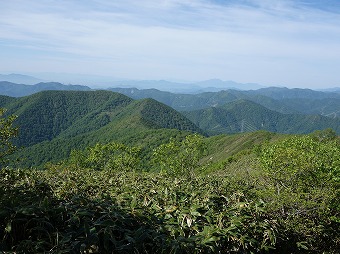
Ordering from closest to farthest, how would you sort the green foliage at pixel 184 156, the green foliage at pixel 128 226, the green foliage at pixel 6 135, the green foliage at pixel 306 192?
the green foliage at pixel 128 226, the green foliage at pixel 306 192, the green foliage at pixel 6 135, the green foliage at pixel 184 156

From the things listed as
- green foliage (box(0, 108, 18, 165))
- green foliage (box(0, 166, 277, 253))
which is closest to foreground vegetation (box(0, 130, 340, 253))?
green foliage (box(0, 166, 277, 253))

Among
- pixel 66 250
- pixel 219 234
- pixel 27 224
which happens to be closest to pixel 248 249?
pixel 219 234

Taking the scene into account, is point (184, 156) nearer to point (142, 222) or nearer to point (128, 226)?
point (142, 222)

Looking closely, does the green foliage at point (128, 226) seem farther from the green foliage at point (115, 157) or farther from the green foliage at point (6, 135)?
the green foliage at point (115, 157)

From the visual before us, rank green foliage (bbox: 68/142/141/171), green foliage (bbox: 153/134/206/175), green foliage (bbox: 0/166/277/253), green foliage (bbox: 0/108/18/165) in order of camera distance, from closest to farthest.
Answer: green foliage (bbox: 0/166/277/253) < green foliage (bbox: 0/108/18/165) < green foliage (bbox: 153/134/206/175) < green foliage (bbox: 68/142/141/171)

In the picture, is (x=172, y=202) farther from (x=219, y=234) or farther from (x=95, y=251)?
(x=95, y=251)

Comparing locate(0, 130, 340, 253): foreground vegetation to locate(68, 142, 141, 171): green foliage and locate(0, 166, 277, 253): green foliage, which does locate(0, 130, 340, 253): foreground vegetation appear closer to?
locate(0, 166, 277, 253): green foliage

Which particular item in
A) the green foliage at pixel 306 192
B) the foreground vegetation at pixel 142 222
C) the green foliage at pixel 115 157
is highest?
the foreground vegetation at pixel 142 222

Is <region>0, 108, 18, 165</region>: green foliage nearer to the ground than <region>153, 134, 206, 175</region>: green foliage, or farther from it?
farther from it

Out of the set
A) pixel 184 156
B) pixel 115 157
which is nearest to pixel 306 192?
pixel 184 156

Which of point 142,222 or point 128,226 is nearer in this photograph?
point 128,226

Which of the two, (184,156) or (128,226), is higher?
(128,226)

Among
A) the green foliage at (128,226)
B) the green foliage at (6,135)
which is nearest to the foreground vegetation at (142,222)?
the green foliage at (128,226)

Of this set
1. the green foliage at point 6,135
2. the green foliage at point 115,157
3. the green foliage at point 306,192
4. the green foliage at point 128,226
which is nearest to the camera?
the green foliage at point 128,226
